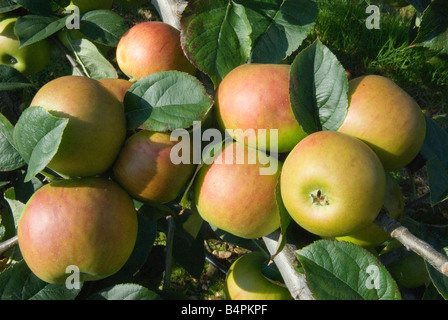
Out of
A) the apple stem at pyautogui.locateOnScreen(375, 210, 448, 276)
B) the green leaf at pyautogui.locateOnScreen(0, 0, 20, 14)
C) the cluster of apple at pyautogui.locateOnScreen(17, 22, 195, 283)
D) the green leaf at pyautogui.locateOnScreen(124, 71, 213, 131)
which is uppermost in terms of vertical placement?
the green leaf at pyautogui.locateOnScreen(0, 0, 20, 14)

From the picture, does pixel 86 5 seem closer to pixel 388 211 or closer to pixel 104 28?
pixel 104 28

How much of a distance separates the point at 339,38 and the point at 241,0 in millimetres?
1312

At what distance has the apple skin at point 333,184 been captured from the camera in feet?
2.22

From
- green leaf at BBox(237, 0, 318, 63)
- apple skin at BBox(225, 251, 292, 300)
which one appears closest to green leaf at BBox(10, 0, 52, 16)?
green leaf at BBox(237, 0, 318, 63)

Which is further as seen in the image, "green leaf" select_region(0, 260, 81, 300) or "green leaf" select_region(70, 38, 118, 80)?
"green leaf" select_region(70, 38, 118, 80)

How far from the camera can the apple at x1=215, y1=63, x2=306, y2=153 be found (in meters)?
0.77

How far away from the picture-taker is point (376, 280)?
0.79 meters

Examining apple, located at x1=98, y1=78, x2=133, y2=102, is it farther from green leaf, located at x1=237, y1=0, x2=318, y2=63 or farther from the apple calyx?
the apple calyx

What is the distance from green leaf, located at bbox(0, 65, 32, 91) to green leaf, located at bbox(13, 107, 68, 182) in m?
0.37

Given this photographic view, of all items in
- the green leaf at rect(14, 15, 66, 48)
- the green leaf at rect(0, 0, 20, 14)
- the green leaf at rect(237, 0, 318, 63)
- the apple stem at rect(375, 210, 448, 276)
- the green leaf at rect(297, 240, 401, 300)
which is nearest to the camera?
the apple stem at rect(375, 210, 448, 276)

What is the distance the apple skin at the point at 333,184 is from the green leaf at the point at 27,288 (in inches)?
18.6

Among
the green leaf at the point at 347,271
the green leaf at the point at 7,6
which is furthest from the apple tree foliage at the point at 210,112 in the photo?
the green leaf at the point at 7,6
